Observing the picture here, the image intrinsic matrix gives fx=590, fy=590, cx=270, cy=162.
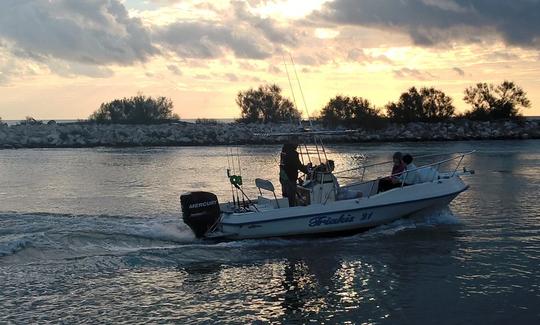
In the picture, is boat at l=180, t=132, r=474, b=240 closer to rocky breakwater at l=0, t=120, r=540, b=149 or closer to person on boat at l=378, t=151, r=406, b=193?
person on boat at l=378, t=151, r=406, b=193

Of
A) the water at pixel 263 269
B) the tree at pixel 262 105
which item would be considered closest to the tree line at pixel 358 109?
the tree at pixel 262 105

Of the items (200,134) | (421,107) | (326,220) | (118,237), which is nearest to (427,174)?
(326,220)

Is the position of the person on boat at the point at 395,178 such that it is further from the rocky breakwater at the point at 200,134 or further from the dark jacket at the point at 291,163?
the rocky breakwater at the point at 200,134

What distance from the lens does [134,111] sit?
228 ft

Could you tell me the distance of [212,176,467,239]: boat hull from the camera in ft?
41.2

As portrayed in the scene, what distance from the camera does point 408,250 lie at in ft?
38.0

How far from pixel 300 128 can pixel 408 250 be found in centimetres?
381

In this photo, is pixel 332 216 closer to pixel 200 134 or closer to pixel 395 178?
Answer: pixel 395 178

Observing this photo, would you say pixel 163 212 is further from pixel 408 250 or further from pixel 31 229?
pixel 408 250

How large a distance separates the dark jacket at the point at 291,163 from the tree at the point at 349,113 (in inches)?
1891

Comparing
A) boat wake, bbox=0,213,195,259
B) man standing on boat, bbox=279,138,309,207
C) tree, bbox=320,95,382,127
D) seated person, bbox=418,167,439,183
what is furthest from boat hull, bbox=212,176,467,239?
tree, bbox=320,95,382,127

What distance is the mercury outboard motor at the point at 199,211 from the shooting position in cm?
1234

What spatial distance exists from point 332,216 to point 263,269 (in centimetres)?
280

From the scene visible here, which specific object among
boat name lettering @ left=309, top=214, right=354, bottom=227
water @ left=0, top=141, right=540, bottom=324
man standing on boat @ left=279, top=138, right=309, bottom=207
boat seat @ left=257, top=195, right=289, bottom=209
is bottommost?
water @ left=0, top=141, right=540, bottom=324
